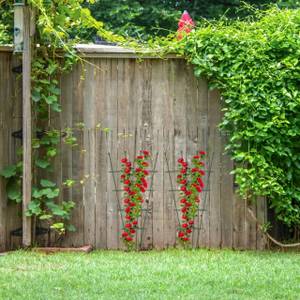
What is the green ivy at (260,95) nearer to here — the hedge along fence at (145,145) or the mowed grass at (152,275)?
the hedge along fence at (145,145)

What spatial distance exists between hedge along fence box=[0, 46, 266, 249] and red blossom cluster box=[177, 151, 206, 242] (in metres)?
0.07

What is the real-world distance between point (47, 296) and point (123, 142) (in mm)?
2702

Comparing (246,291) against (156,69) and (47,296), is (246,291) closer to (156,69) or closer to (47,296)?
(47,296)

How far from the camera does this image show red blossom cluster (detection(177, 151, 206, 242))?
7.63 meters

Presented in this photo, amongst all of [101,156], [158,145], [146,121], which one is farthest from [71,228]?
[146,121]

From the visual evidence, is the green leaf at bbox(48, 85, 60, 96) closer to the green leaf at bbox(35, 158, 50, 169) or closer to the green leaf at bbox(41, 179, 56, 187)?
the green leaf at bbox(35, 158, 50, 169)

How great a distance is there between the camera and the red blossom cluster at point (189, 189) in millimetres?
7633

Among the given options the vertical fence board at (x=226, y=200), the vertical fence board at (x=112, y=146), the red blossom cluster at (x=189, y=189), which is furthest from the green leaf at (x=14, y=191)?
the vertical fence board at (x=226, y=200)

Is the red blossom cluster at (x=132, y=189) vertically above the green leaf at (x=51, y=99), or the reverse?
the green leaf at (x=51, y=99)

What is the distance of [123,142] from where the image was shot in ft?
25.2

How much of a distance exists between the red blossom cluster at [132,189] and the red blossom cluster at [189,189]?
36cm

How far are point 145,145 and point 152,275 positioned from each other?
194 centimetres

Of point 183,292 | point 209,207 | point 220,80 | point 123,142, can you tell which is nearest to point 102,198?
point 123,142

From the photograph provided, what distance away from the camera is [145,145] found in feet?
25.2
